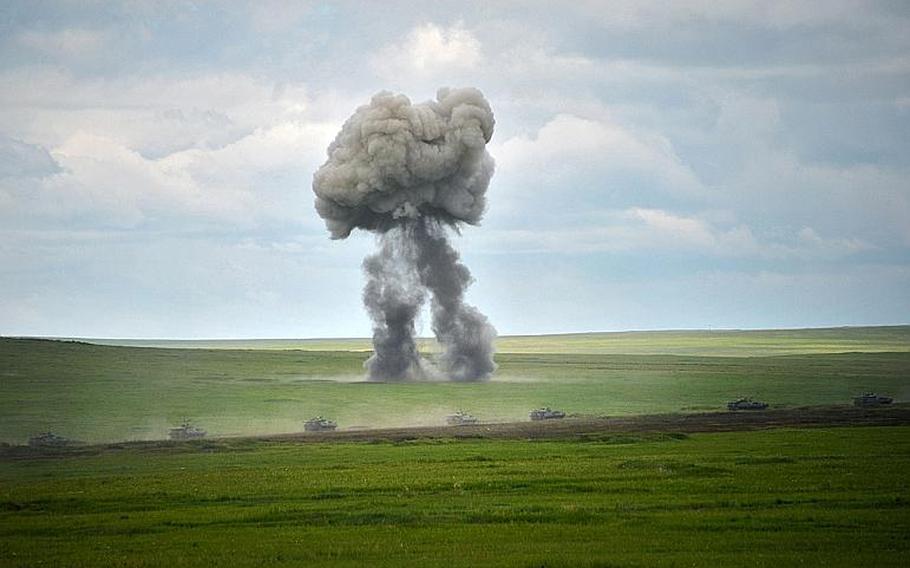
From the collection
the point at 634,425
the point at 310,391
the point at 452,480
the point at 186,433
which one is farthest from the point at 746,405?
the point at 452,480

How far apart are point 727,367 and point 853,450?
118m

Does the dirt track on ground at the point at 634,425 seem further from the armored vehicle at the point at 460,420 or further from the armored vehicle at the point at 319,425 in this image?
the armored vehicle at the point at 319,425

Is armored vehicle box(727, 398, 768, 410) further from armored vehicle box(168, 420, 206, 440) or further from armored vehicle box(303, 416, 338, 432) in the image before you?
armored vehicle box(168, 420, 206, 440)

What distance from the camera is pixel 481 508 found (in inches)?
1693

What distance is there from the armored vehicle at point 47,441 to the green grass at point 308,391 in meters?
4.79

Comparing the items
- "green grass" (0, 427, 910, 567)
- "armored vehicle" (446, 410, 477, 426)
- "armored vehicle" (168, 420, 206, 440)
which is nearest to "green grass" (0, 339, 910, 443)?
"armored vehicle" (446, 410, 477, 426)

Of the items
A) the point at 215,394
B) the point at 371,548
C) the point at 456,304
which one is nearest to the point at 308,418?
the point at 215,394

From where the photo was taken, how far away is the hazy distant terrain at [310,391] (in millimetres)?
98938

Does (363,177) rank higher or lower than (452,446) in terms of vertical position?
higher

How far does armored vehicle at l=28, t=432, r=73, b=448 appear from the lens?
78969 mm

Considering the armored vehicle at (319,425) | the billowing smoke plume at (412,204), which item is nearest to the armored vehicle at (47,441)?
the armored vehicle at (319,425)

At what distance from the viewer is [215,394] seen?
398 feet

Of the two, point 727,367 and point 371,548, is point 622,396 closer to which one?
point 727,367

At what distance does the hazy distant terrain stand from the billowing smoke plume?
20.8 ft
